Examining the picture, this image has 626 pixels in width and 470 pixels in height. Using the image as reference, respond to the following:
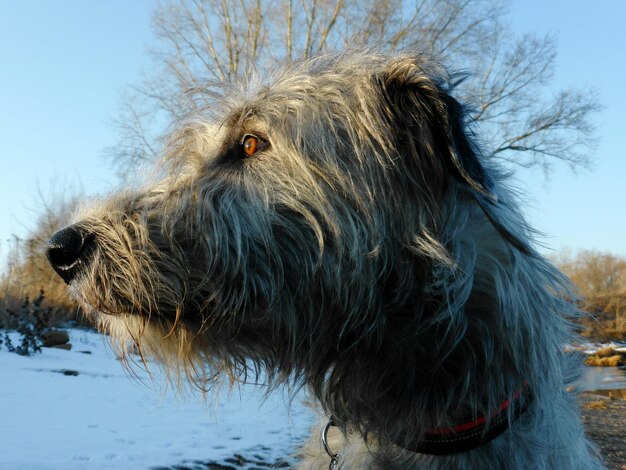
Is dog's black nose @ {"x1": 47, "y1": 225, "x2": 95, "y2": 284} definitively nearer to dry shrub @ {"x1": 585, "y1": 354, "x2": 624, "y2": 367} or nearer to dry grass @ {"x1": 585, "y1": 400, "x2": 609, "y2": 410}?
dry grass @ {"x1": 585, "y1": 400, "x2": 609, "y2": 410}

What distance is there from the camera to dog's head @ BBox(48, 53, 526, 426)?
2312 millimetres

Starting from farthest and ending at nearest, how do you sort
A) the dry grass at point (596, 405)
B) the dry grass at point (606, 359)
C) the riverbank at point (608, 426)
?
the dry grass at point (606, 359) → the dry grass at point (596, 405) → the riverbank at point (608, 426)

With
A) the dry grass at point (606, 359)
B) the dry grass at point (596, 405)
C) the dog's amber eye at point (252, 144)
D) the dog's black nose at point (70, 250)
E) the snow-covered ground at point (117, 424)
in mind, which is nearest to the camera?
the dog's black nose at point (70, 250)

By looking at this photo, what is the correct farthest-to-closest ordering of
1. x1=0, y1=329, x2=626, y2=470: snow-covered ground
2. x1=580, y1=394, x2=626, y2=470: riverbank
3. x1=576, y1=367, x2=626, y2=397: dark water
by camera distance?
1. x1=576, y1=367, x2=626, y2=397: dark water
2. x1=580, y1=394, x2=626, y2=470: riverbank
3. x1=0, y1=329, x2=626, y2=470: snow-covered ground

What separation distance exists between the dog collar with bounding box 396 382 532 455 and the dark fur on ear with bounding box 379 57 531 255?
2.02ft

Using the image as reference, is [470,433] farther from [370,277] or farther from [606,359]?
[606,359]

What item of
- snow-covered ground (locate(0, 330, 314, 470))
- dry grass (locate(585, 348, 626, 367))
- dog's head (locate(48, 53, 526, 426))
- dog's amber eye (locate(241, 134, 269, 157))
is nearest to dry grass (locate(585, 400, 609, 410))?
snow-covered ground (locate(0, 330, 314, 470))

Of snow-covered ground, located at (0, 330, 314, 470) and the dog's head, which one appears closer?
the dog's head

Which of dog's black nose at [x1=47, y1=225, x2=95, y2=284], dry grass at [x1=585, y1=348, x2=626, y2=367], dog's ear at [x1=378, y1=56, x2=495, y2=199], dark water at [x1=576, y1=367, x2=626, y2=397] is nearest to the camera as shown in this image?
dog's ear at [x1=378, y1=56, x2=495, y2=199]

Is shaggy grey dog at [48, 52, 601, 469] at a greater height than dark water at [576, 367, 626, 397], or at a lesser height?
greater

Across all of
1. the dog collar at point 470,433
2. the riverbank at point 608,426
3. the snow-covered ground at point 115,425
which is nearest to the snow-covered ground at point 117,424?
the snow-covered ground at point 115,425

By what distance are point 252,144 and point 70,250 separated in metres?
0.85

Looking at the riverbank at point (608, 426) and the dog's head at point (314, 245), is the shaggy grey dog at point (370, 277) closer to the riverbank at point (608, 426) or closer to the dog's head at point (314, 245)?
the dog's head at point (314, 245)

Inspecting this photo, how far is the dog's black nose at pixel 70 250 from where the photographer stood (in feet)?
7.68
